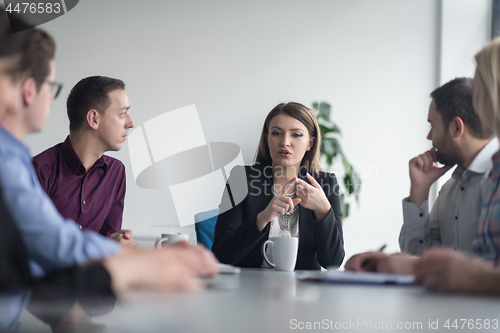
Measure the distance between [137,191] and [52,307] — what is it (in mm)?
2965

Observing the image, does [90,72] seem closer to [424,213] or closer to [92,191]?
[92,191]

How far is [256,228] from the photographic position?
5.71ft

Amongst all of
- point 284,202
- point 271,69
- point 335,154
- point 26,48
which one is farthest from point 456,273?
point 271,69

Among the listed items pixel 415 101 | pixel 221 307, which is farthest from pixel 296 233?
pixel 415 101

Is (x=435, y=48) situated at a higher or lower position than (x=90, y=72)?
higher

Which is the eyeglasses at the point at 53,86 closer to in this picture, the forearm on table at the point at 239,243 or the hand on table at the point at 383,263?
the hand on table at the point at 383,263

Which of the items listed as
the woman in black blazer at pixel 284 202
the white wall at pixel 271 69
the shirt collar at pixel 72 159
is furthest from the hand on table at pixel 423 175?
the white wall at pixel 271 69

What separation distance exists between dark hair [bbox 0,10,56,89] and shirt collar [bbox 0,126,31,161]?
0.32 feet

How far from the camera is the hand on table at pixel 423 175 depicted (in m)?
1.80

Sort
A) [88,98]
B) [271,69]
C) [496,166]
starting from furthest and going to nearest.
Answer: [271,69] < [88,98] < [496,166]

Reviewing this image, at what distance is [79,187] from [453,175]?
1.74 meters

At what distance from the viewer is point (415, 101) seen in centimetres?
367

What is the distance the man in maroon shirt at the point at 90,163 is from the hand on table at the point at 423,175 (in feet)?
4.83

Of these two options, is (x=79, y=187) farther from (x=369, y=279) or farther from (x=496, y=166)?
(x=496, y=166)
